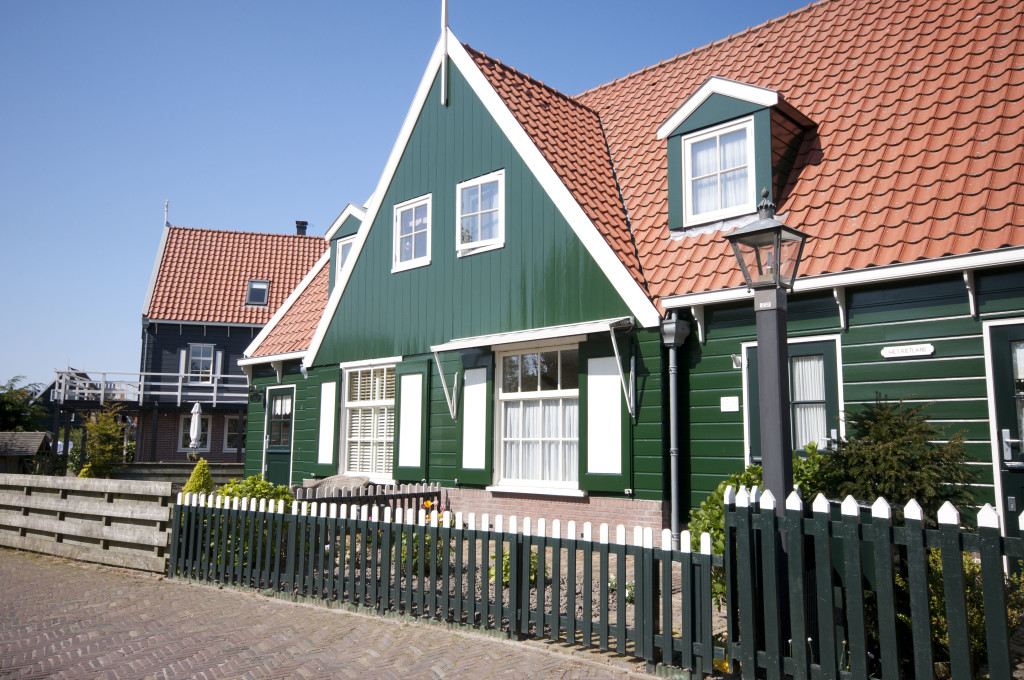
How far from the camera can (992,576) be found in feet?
13.0

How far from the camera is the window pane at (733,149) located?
408 inches

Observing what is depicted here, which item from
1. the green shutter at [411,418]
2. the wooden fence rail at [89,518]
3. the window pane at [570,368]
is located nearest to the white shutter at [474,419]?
the green shutter at [411,418]

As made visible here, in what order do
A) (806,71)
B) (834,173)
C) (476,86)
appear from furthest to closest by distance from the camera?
(476,86), (806,71), (834,173)

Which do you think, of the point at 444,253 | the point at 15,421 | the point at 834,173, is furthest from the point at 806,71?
the point at 15,421

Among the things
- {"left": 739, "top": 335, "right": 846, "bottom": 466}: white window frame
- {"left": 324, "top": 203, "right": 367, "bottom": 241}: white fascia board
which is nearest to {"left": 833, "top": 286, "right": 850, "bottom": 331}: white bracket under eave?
{"left": 739, "top": 335, "right": 846, "bottom": 466}: white window frame

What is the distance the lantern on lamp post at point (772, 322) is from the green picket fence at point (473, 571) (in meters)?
0.72

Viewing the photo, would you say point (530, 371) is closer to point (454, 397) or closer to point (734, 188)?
point (454, 397)

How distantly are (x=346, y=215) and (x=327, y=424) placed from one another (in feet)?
17.0

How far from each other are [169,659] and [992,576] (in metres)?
5.73

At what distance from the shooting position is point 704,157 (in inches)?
423

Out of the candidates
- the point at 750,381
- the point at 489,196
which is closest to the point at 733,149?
the point at 750,381

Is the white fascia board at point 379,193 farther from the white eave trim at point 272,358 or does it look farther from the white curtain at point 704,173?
the white curtain at point 704,173

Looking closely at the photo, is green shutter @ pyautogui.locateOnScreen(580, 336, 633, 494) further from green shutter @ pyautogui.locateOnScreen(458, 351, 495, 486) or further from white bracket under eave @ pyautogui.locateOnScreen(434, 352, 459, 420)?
white bracket under eave @ pyautogui.locateOnScreen(434, 352, 459, 420)

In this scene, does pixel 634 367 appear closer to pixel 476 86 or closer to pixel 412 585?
pixel 412 585
